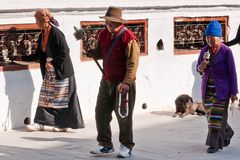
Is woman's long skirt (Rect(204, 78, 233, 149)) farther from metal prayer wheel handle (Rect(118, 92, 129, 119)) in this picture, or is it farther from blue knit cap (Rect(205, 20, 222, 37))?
metal prayer wheel handle (Rect(118, 92, 129, 119))

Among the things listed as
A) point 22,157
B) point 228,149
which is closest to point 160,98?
point 228,149

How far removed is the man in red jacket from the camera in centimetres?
853

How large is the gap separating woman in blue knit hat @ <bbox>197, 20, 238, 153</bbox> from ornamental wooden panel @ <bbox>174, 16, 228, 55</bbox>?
12.4 feet

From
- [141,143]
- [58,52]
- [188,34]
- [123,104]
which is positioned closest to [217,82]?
[123,104]

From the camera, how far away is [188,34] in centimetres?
1311

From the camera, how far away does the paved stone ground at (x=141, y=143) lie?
888 cm

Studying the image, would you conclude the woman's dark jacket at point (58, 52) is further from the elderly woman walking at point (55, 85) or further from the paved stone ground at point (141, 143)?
the paved stone ground at point (141, 143)

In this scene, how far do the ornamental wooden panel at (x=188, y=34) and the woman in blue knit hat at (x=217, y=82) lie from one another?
148 inches

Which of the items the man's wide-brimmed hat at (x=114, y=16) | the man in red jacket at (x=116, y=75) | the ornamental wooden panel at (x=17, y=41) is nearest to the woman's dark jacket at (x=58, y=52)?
the ornamental wooden panel at (x=17, y=41)

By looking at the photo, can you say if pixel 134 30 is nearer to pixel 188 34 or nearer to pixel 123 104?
pixel 188 34

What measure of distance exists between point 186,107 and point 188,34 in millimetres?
1617

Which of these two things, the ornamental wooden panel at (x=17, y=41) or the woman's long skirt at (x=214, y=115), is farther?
the ornamental wooden panel at (x=17, y=41)

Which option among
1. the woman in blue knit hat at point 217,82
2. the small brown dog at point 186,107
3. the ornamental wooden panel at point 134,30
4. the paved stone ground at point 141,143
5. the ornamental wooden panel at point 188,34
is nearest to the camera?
the paved stone ground at point 141,143

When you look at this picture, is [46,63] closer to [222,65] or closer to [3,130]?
[3,130]
